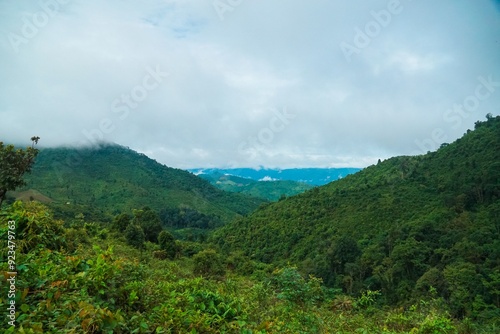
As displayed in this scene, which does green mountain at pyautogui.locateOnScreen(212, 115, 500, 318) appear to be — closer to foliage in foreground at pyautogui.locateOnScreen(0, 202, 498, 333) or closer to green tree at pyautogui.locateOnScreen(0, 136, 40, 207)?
foliage in foreground at pyautogui.locateOnScreen(0, 202, 498, 333)

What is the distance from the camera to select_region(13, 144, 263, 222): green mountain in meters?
120

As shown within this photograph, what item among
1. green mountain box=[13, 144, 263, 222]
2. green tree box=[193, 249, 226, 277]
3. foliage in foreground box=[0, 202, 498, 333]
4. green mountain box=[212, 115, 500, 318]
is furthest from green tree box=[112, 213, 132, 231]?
green mountain box=[13, 144, 263, 222]

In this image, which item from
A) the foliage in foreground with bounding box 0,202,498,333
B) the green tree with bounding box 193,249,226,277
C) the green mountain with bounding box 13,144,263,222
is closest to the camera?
the foliage in foreground with bounding box 0,202,498,333

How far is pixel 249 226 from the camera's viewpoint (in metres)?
77.8

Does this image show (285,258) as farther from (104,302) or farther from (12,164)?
(104,302)

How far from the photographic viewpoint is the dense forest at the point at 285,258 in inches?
191

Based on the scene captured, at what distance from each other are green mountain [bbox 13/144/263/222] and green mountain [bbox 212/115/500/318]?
2368 inches

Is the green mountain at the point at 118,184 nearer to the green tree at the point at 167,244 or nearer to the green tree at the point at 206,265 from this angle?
the green tree at the point at 167,244

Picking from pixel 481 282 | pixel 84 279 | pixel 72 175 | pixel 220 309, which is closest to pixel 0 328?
pixel 84 279

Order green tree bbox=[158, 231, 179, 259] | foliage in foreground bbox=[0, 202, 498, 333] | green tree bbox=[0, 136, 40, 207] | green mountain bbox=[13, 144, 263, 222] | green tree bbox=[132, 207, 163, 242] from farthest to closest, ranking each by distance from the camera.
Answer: green mountain bbox=[13, 144, 263, 222]
green tree bbox=[132, 207, 163, 242]
green tree bbox=[158, 231, 179, 259]
green tree bbox=[0, 136, 40, 207]
foliage in foreground bbox=[0, 202, 498, 333]

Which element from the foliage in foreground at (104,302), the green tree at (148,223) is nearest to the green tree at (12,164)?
the foliage in foreground at (104,302)

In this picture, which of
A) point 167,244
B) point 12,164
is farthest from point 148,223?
point 12,164

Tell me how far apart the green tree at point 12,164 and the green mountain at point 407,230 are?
35579mm

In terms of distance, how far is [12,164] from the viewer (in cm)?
1952
